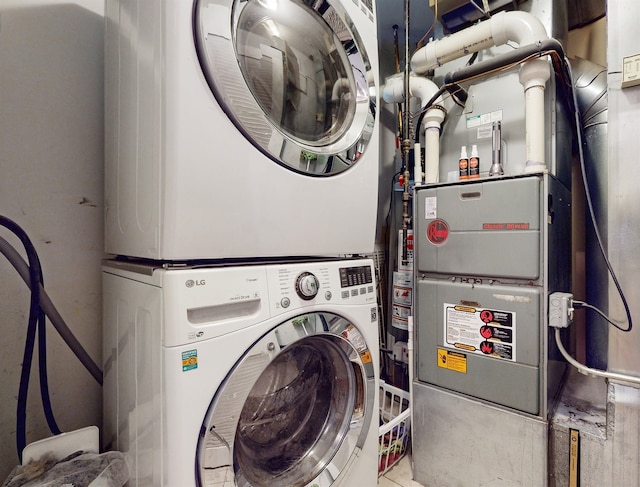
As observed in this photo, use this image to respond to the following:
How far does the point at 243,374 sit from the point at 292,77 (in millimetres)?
742

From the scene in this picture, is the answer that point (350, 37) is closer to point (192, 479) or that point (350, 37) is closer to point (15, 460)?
point (192, 479)

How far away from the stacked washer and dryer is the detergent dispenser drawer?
16.3 inches

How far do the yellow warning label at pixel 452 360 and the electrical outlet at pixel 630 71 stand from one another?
1006 mm

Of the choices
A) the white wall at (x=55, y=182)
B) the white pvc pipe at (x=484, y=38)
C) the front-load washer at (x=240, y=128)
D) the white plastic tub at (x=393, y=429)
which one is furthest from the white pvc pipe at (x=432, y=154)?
the white wall at (x=55, y=182)

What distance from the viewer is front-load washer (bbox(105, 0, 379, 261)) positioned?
2.01ft

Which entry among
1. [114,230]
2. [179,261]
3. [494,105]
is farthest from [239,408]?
[494,105]

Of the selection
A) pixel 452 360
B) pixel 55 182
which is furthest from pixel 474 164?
pixel 55 182

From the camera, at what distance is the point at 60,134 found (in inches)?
A: 38.9

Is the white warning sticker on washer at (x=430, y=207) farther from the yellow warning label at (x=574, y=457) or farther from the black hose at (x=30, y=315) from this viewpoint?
the black hose at (x=30, y=315)

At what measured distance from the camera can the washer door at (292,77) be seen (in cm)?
64

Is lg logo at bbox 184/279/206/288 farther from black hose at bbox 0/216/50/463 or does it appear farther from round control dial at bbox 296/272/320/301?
black hose at bbox 0/216/50/463

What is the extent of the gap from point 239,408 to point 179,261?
0.34m

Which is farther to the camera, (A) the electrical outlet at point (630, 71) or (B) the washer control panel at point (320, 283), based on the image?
(A) the electrical outlet at point (630, 71)

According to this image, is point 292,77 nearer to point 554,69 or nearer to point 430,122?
point 430,122
